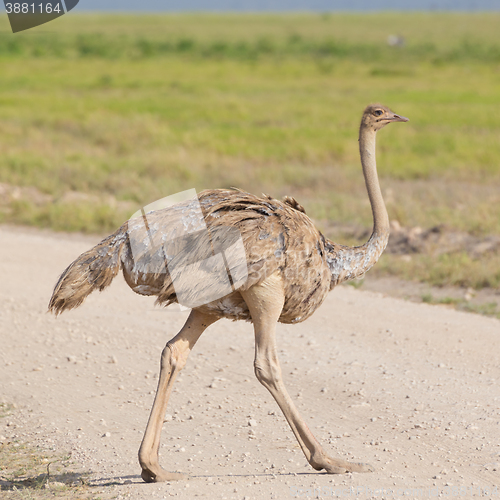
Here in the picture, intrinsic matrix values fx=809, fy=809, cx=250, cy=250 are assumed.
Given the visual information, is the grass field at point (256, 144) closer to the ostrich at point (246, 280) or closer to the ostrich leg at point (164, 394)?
the ostrich at point (246, 280)

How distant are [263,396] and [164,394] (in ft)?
4.40

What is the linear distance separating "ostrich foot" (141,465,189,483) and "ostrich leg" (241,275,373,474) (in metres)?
0.62

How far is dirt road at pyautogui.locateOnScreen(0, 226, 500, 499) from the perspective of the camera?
400 centimetres

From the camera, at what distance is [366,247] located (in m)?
4.32

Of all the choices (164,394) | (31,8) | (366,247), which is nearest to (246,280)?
(164,394)

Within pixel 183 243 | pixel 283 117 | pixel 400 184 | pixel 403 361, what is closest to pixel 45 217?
pixel 400 184

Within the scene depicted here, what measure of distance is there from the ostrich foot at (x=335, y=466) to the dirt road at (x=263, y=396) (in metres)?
0.04

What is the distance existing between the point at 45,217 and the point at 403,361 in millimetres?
6637

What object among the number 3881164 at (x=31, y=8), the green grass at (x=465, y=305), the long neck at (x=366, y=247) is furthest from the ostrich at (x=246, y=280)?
the green grass at (x=465, y=305)

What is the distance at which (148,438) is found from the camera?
3869 millimetres

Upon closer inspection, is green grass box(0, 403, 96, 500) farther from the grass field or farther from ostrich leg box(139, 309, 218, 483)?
the grass field

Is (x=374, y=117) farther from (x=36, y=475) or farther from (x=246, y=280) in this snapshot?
(x=36, y=475)

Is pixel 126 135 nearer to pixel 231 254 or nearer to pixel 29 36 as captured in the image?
pixel 231 254

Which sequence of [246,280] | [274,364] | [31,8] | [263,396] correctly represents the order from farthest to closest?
1. [31,8]
2. [263,396]
3. [274,364]
4. [246,280]
